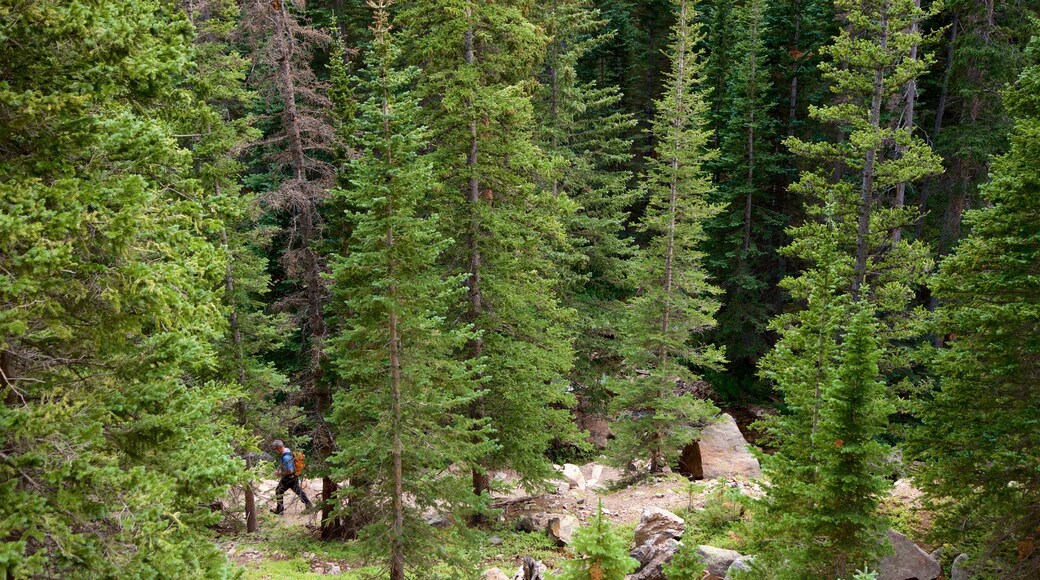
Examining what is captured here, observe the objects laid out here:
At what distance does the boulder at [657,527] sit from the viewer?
1480 cm

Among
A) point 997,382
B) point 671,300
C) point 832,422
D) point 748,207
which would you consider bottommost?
point 832,422

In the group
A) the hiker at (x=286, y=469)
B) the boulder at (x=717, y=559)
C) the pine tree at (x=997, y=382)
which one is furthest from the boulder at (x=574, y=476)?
the pine tree at (x=997, y=382)

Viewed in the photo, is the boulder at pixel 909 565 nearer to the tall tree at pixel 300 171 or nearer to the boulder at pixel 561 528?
the boulder at pixel 561 528

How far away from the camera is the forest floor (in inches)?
577

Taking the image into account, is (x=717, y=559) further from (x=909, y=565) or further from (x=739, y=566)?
(x=909, y=565)

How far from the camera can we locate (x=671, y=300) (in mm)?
21094

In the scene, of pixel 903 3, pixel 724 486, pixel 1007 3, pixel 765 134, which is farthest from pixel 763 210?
pixel 724 486

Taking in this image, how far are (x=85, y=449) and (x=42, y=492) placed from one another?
1.58 feet

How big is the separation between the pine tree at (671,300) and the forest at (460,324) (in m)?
0.13

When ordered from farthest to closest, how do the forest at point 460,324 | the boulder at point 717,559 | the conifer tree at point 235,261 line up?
the conifer tree at point 235,261 < the boulder at point 717,559 < the forest at point 460,324

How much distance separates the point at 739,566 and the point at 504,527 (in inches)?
286

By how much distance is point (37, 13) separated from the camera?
561cm

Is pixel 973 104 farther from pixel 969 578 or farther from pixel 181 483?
pixel 181 483

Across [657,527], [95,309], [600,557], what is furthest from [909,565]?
[95,309]
